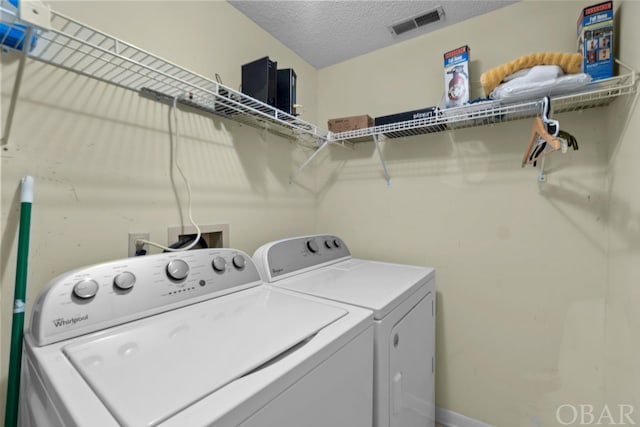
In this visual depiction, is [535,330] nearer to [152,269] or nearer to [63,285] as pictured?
[152,269]

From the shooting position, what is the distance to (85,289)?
0.75 m

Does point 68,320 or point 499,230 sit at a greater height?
point 499,230

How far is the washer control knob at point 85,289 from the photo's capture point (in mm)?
742

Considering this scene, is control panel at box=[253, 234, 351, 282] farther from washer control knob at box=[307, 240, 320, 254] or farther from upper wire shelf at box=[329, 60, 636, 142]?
upper wire shelf at box=[329, 60, 636, 142]

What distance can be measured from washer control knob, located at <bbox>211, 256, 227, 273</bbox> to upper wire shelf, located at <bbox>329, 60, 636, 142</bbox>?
1.06 metres

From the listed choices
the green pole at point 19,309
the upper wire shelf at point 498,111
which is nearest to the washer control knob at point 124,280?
the green pole at point 19,309

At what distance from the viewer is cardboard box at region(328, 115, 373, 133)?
170cm

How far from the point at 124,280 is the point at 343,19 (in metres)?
1.71

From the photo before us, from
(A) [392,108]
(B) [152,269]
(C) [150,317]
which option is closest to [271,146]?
(A) [392,108]

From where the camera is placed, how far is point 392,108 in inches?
72.8

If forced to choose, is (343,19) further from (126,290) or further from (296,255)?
(126,290)

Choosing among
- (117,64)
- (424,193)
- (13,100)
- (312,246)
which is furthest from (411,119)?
(13,100)

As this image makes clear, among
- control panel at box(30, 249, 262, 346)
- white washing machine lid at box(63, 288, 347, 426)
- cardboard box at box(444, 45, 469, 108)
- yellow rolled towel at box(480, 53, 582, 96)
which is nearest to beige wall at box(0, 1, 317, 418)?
control panel at box(30, 249, 262, 346)

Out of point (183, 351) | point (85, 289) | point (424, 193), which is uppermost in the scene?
point (424, 193)
